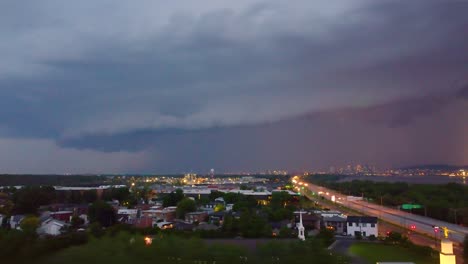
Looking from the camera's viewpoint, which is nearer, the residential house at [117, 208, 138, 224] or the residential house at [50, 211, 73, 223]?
the residential house at [117, 208, 138, 224]

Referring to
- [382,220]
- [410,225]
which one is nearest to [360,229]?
[410,225]

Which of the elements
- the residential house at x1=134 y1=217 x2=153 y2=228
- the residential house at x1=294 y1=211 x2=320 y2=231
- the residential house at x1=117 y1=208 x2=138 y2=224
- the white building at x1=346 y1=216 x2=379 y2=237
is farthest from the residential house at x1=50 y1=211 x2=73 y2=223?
the white building at x1=346 y1=216 x2=379 y2=237

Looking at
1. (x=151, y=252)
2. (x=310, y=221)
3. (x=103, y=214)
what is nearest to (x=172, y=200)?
(x=103, y=214)

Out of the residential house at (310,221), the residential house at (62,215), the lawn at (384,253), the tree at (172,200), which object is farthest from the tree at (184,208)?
the lawn at (384,253)

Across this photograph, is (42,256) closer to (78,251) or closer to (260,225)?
(78,251)

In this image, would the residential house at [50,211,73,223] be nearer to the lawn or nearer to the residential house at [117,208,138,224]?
the residential house at [117,208,138,224]

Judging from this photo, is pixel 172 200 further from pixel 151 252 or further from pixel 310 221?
pixel 151 252
